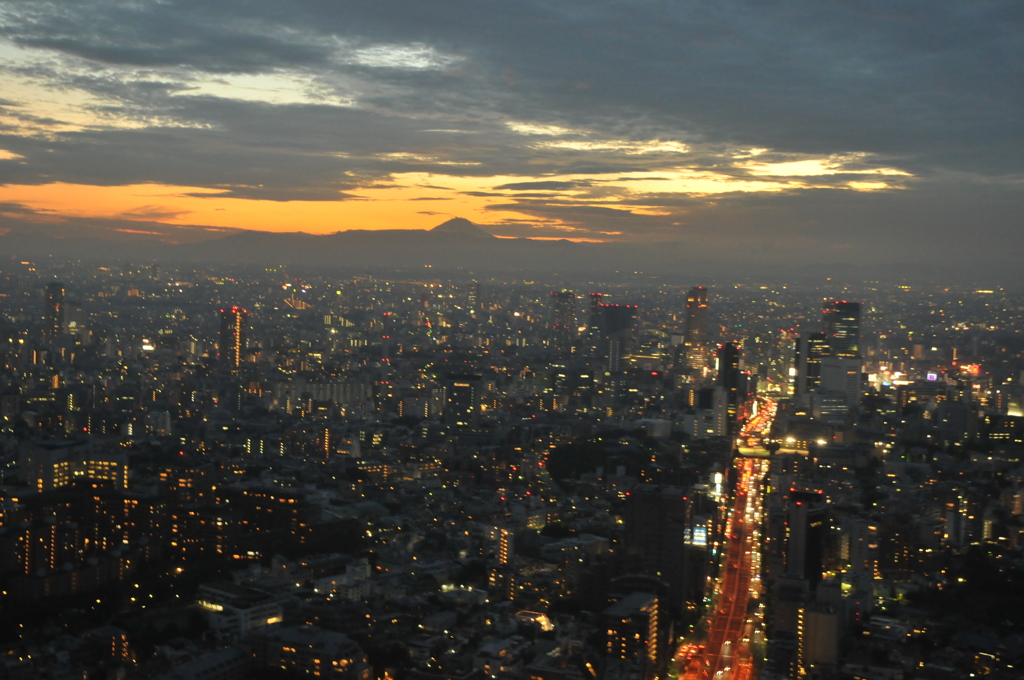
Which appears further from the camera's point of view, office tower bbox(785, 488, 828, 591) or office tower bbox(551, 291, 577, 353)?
office tower bbox(551, 291, 577, 353)

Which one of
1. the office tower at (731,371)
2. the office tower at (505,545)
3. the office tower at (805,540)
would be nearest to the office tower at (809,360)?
the office tower at (731,371)

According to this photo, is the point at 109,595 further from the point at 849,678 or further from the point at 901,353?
the point at 901,353

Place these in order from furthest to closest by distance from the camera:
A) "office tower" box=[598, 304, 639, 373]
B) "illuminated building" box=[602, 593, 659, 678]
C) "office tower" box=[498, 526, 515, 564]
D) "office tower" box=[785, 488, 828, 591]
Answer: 1. "office tower" box=[598, 304, 639, 373]
2. "office tower" box=[498, 526, 515, 564]
3. "office tower" box=[785, 488, 828, 591]
4. "illuminated building" box=[602, 593, 659, 678]

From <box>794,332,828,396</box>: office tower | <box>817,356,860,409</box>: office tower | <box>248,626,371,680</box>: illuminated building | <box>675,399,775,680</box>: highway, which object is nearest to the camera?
<box>248,626,371,680</box>: illuminated building

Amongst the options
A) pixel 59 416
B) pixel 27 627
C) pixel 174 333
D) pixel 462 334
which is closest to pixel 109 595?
pixel 27 627

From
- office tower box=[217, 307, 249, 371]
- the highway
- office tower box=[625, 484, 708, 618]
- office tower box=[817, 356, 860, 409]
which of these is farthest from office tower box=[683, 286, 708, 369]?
office tower box=[625, 484, 708, 618]

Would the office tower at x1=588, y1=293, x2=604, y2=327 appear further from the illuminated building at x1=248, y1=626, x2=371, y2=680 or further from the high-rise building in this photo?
the illuminated building at x1=248, y1=626, x2=371, y2=680

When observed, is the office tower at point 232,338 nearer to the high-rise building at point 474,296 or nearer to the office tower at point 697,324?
the high-rise building at point 474,296
